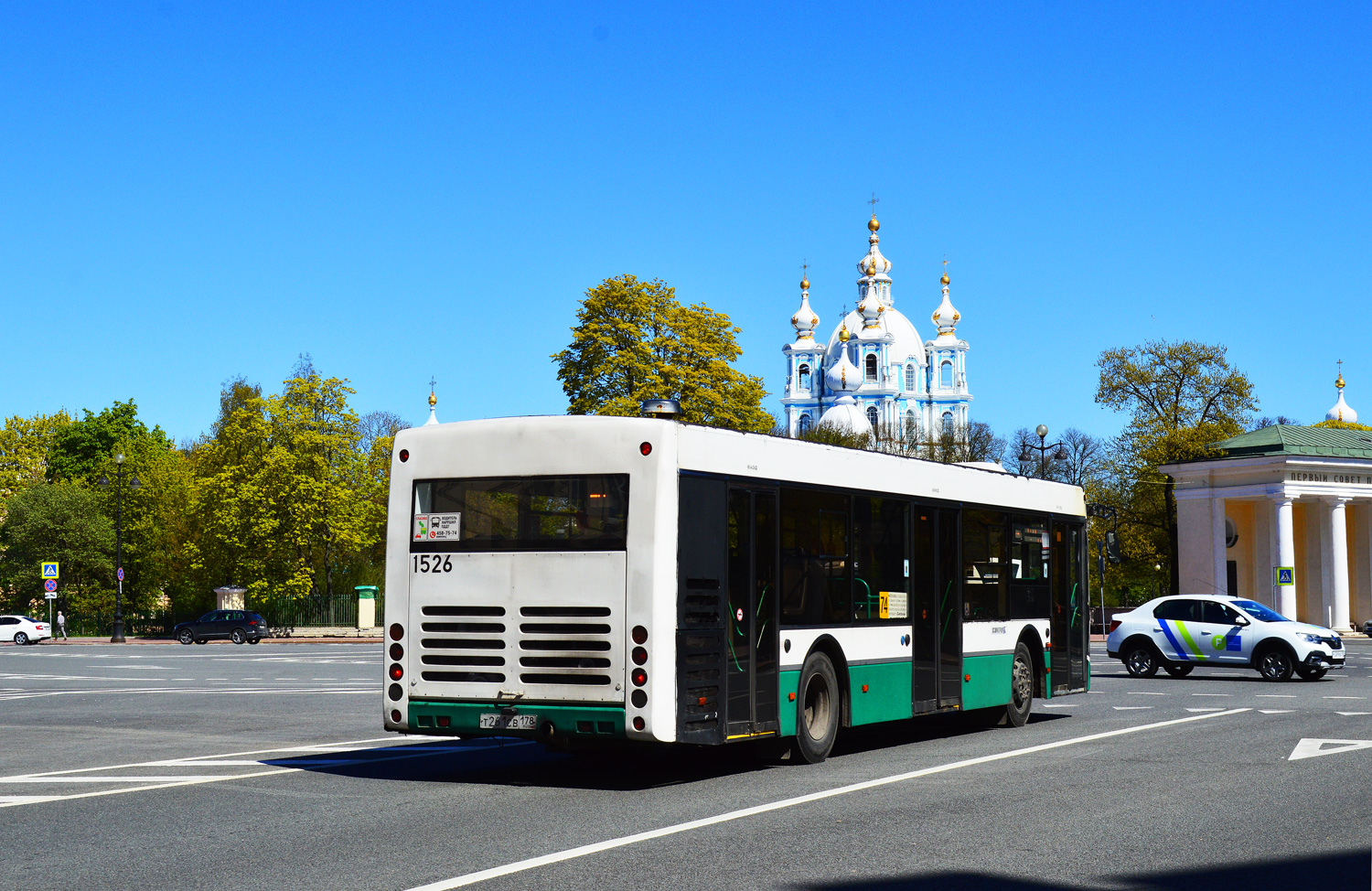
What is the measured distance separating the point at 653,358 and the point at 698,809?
47.6 metres

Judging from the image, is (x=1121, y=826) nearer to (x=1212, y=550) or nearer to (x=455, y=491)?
(x=455, y=491)

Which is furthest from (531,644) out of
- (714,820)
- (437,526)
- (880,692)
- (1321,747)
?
(1321,747)

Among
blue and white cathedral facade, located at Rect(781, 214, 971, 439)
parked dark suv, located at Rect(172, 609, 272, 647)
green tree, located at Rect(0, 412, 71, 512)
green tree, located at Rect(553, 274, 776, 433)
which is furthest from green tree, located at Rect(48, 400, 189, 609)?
blue and white cathedral facade, located at Rect(781, 214, 971, 439)

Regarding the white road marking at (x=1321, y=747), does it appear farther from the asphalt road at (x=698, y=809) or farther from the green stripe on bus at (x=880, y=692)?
the green stripe on bus at (x=880, y=692)

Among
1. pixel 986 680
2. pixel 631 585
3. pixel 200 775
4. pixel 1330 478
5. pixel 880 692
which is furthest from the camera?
pixel 1330 478

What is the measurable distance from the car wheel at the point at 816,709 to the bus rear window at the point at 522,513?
8.56 feet

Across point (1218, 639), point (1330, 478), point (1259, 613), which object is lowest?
point (1218, 639)

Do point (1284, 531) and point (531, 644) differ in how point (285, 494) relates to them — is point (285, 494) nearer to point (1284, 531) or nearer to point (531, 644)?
point (1284, 531)

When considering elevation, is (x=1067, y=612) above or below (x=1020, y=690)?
above

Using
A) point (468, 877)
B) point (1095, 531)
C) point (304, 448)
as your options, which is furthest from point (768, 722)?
point (1095, 531)

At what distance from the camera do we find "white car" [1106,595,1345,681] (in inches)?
1091

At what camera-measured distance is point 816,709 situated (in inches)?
532

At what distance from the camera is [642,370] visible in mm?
57031

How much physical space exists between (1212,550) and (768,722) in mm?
47560
